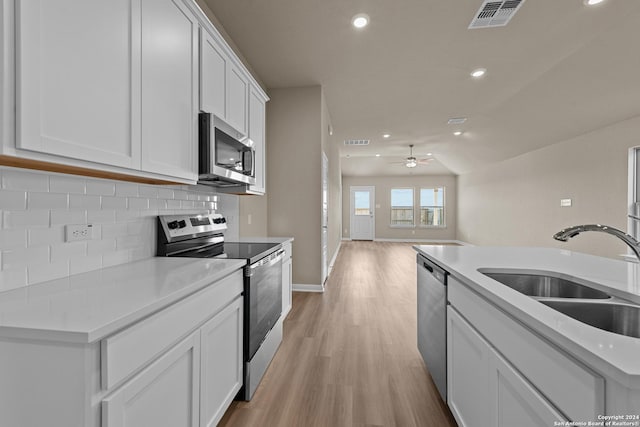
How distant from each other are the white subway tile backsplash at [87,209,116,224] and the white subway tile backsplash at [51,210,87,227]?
0.03 meters

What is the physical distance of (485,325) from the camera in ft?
3.67

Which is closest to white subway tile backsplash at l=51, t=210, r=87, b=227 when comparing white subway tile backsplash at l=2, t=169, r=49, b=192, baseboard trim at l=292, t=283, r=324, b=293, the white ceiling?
white subway tile backsplash at l=2, t=169, r=49, b=192

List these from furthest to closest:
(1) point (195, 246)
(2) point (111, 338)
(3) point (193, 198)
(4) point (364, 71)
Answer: (4) point (364, 71), (3) point (193, 198), (1) point (195, 246), (2) point (111, 338)

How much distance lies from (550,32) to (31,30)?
13.4ft

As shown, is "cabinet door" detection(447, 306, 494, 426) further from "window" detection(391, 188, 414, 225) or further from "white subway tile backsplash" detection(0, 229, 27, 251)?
"window" detection(391, 188, 414, 225)

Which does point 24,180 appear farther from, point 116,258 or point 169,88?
point 169,88

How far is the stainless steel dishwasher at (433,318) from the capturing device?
64.0 inches

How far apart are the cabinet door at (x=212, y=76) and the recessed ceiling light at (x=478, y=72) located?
330 cm

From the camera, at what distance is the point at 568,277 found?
1.33 metres

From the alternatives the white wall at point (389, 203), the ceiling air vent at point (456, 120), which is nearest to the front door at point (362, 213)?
the white wall at point (389, 203)

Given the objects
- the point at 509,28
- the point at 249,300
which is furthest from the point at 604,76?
the point at 249,300

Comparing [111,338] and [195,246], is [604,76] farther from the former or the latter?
[111,338]

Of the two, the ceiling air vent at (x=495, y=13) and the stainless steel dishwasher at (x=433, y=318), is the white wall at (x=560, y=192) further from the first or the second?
the stainless steel dishwasher at (x=433, y=318)

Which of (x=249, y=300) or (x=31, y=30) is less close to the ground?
(x=31, y=30)
